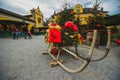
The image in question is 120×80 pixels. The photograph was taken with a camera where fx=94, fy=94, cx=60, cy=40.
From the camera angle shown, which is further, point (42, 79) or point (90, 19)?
point (90, 19)

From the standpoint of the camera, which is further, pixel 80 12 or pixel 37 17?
pixel 37 17

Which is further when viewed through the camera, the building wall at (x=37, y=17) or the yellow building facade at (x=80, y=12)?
the building wall at (x=37, y=17)

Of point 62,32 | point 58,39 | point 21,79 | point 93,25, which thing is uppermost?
point 93,25

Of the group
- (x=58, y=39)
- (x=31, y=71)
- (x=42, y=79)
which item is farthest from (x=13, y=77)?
(x=58, y=39)

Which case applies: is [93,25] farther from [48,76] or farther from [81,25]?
[48,76]

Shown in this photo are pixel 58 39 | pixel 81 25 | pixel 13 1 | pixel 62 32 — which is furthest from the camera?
pixel 81 25

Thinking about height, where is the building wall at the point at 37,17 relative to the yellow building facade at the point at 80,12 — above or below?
above

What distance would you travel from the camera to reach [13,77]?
3.97 feet

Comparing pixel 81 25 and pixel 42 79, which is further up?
pixel 81 25

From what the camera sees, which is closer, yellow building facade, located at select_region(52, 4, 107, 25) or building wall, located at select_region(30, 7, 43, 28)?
yellow building facade, located at select_region(52, 4, 107, 25)

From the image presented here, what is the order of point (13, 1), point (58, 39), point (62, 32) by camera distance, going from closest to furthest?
point (13, 1)
point (58, 39)
point (62, 32)

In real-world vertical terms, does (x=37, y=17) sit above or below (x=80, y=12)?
above

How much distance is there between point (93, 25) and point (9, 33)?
621cm

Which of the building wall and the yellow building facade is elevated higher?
the building wall
